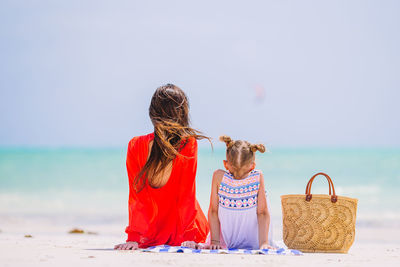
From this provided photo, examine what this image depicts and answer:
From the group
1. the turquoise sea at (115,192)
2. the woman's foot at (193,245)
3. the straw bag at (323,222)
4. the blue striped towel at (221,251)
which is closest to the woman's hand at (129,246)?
the blue striped towel at (221,251)

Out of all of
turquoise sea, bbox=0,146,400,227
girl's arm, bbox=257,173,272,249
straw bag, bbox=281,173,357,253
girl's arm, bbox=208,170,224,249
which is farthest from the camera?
turquoise sea, bbox=0,146,400,227

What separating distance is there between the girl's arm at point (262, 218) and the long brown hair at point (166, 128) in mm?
592

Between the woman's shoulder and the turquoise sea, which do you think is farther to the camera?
the turquoise sea

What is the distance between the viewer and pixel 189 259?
338 centimetres

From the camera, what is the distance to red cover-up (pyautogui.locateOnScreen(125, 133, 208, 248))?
3957 millimetres

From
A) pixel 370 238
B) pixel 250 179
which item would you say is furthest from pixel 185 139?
pixel 370 238

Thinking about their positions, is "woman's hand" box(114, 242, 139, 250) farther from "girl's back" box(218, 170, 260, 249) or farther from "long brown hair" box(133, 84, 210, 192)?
"girl's back" box(218, 170, 260, 249)

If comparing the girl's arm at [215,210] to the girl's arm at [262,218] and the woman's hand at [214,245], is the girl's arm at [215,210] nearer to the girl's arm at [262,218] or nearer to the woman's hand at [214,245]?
the woman's hand at [214,245]

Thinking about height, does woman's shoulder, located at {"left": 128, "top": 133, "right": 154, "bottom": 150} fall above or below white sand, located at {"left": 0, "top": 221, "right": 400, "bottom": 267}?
above

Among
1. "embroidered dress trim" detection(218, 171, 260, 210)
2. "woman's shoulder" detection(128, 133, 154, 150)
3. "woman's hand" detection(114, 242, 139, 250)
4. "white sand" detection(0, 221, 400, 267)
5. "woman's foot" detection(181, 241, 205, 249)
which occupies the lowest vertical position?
"white sand" detection(0, 221, 400, 267)

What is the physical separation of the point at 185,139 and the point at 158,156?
0.23 m

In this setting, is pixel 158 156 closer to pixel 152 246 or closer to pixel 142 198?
pixel 142 198

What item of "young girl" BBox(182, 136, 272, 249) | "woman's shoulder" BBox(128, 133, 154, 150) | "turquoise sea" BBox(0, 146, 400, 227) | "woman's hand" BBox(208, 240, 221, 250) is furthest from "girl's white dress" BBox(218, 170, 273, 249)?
"turquoise sea" BBox(0, 146, 400, 227)

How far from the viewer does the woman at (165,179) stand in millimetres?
3914
